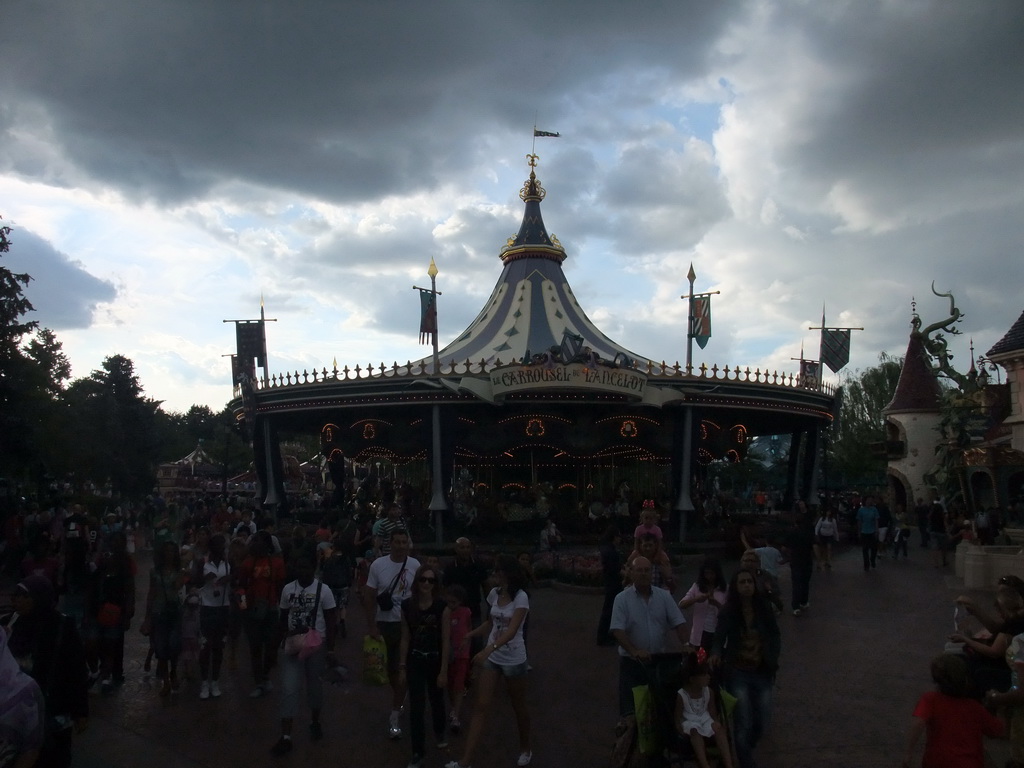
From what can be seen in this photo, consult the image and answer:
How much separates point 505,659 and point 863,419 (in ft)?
150

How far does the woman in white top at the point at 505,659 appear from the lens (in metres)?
5.56

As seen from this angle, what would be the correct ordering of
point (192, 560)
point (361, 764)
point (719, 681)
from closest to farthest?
point (719, 681), point (361, 764), point (192, 560)

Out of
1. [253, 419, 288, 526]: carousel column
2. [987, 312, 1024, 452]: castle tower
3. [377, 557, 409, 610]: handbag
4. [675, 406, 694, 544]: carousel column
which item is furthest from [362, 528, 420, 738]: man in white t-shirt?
[253, 419, 288, 526]: carousel column

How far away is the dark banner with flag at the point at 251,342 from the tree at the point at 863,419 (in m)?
32.3

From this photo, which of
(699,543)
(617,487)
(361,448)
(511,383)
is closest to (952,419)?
(699,543)

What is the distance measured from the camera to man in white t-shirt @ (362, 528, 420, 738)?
21.6ft

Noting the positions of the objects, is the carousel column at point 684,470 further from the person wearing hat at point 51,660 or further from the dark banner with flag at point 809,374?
the person wearing hat at point 51,660

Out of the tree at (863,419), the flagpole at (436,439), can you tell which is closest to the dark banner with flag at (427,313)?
the flagpole at (436,439)

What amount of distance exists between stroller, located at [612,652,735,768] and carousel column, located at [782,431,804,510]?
862 inches

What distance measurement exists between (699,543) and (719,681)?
17.5 m

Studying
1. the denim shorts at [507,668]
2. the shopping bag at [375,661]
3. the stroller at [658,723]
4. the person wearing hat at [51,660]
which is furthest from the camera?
the shopping bag at [375,661]

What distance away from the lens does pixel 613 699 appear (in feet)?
24.6

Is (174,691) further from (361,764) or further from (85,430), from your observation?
(85,430)

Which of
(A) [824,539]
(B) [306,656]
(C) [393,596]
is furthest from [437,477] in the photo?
(B) [306,656]
